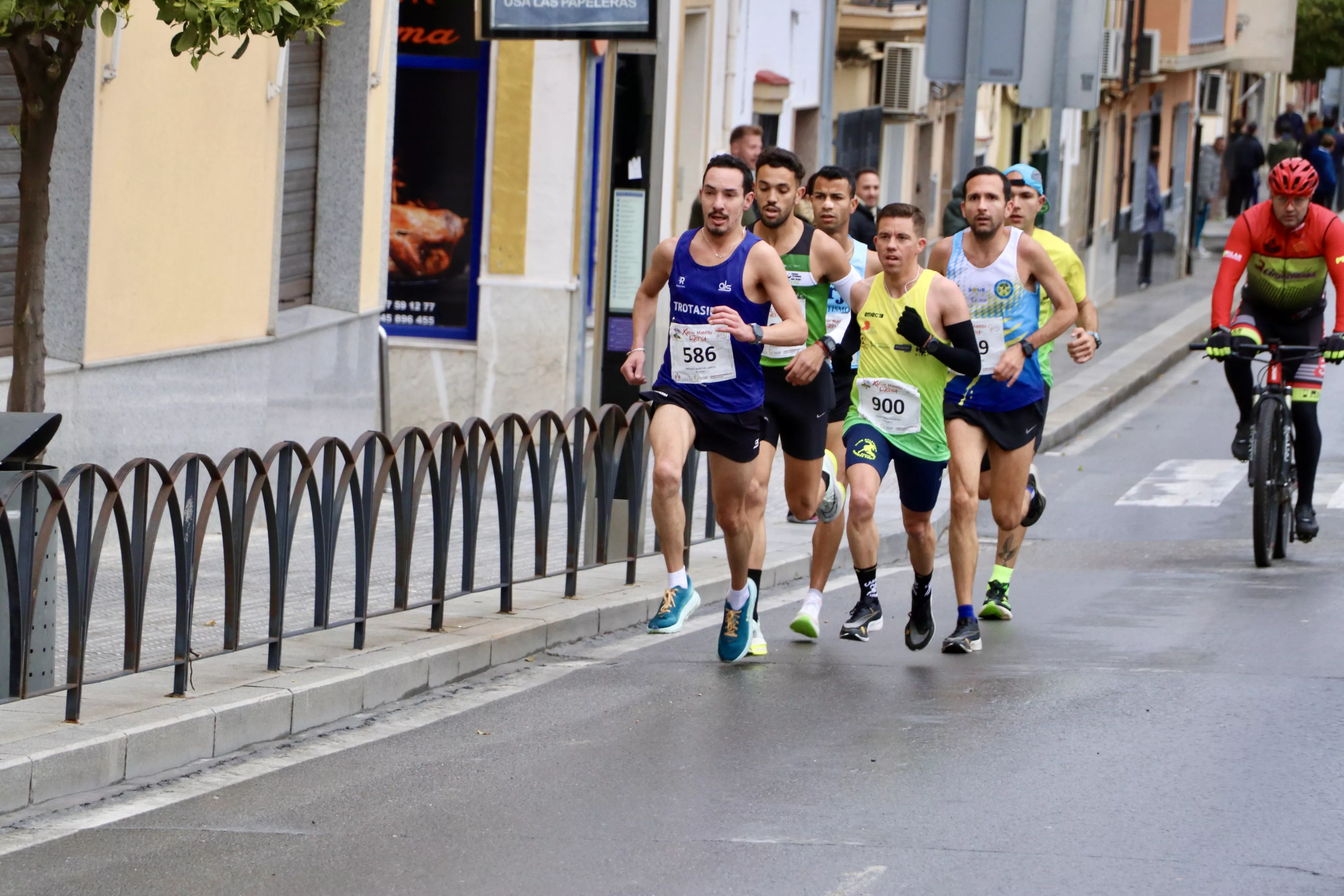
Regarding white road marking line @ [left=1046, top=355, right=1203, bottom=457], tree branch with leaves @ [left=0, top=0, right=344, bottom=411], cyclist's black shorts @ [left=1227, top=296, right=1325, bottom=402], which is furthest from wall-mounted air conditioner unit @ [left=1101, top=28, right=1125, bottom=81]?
tree branch with leaves @ [left=0, top=0, right=344, bottom=411]

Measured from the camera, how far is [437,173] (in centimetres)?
1725

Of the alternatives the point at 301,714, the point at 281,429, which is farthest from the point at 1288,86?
the point at 301,714

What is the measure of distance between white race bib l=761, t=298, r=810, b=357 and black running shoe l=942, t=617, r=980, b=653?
1.27 m

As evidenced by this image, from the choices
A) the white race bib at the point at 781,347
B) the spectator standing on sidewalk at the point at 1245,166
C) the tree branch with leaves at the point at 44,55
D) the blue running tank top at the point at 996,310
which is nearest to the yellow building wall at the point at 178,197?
the tree branch with leaves at the point at 44,55

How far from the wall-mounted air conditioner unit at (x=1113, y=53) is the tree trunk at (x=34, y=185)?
26042 millimetres

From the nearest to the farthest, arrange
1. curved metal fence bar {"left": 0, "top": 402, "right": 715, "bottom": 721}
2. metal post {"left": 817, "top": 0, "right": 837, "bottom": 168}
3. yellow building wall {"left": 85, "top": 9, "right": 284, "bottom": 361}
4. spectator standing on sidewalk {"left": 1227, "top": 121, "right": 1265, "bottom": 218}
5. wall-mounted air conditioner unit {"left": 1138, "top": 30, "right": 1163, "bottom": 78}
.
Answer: curved metal fence bar {"left": 0, "top": 402, "right": 715, "bottom": 721}, yellow building wall {"left": 85, "top": 9, "right": 284, "bottom": 361}, metal post {"left": 817, "top": 0, "right": 837, "bottom": 168}, wall-mounted air conditioner unit {"left": 1138, "top": 30, "right": 1163, "bottom": 78}, spectator standing on sidewalk {"left": 1227, "top": 121, "right": 1265, "bottom": 218}

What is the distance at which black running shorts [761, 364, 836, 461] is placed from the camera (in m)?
8.82

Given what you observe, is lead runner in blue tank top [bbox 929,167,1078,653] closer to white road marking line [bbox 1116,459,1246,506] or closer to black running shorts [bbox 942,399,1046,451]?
black running shorts [bbox 942,399,1046,451]

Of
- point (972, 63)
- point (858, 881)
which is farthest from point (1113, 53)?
Result: point (858, 881)

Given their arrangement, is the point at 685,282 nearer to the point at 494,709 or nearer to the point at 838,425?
the point at 494,709

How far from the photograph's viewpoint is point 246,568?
9.50 metres

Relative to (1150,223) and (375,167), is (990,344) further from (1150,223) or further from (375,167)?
(1150,223)

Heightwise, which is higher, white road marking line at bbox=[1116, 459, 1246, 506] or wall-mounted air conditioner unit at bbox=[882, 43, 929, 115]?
wall-mounted air conditioner unit at bbox=[882, 43, 929, 115]

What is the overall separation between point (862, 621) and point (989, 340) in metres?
1.26
